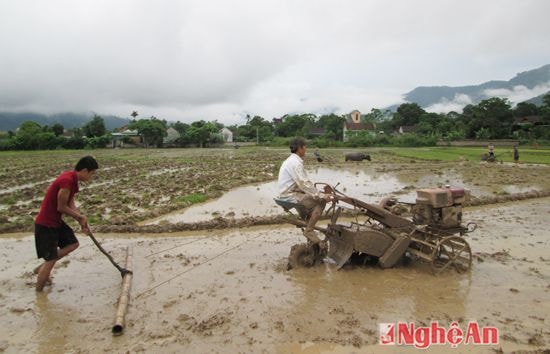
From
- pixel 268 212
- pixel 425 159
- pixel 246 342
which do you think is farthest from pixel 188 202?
pixel 425 159

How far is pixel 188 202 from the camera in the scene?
12547 mm

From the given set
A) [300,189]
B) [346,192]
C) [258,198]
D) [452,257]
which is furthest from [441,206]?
[346,192]

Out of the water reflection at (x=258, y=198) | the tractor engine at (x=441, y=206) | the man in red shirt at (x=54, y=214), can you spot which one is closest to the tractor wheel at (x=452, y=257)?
the tractor engine at (x=441, y=206)

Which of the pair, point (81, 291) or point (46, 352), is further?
point (81, 291)

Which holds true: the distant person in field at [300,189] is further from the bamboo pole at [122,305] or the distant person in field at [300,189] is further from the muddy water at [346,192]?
the muddy water at [346,192]

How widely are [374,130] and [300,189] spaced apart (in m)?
79.3

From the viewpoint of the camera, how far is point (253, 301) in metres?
5.03

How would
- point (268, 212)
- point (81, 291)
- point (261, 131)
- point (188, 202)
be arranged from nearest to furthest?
point (81, 291) → point (268, 212) → point (188, 202) → point (261, 131)

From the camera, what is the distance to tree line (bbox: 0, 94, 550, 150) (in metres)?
58.5

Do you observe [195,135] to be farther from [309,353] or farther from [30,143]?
[309,353]

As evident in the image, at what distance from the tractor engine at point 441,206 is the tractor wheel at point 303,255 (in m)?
1.85

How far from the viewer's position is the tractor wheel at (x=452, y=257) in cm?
588

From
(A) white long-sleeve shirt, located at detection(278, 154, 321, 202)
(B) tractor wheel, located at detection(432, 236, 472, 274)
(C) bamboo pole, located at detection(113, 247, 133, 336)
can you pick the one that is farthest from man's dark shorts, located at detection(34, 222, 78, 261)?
(B) tractor wheel, located at detection(432, 236, 472, 274)

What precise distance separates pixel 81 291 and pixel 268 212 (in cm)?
641
